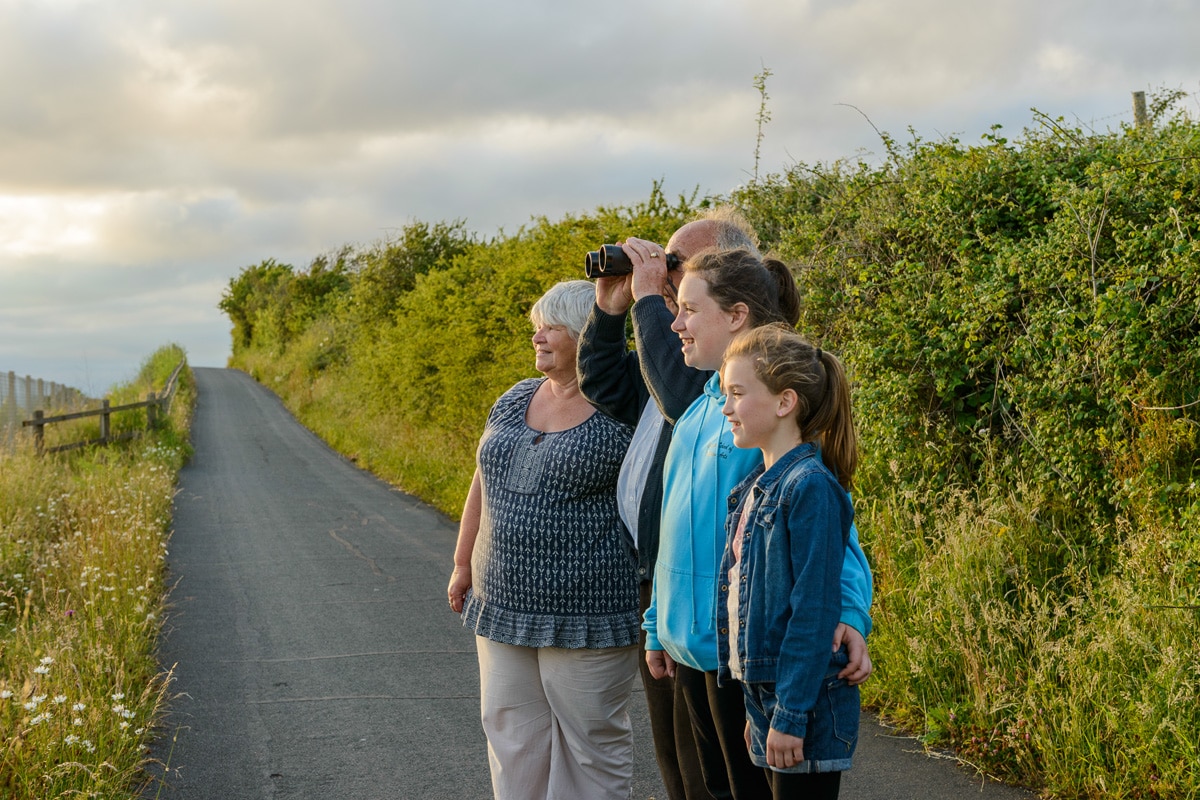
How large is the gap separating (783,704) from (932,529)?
12.7ft

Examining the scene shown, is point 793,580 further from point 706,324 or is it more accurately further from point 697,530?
point 706,324

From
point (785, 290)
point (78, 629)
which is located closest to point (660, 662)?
point (785, 290)

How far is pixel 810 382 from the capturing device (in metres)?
2.41

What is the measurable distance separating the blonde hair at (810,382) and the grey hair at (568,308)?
1.05 metres

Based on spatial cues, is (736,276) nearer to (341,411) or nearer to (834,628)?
(834,628)

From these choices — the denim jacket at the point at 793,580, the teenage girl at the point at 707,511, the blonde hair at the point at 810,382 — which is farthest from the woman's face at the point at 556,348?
the denim jacket at the point at 793,580

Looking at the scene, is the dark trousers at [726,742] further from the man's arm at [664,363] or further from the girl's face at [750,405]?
the man's arm at [664,363]

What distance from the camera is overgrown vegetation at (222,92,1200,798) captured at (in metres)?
4.07

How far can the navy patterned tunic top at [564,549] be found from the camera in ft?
10.8

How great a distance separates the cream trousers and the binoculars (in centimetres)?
121

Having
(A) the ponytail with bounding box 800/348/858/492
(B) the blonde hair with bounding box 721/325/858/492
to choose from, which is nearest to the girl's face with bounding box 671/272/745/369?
(B) the blonde hair with bounding box 721/325/858/492

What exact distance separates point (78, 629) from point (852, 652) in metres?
5.33

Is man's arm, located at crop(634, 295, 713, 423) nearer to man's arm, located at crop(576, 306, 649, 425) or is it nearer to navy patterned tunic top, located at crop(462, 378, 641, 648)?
man's arm, located at crop(576, 306, 649, 425)

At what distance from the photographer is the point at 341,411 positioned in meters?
25.1
